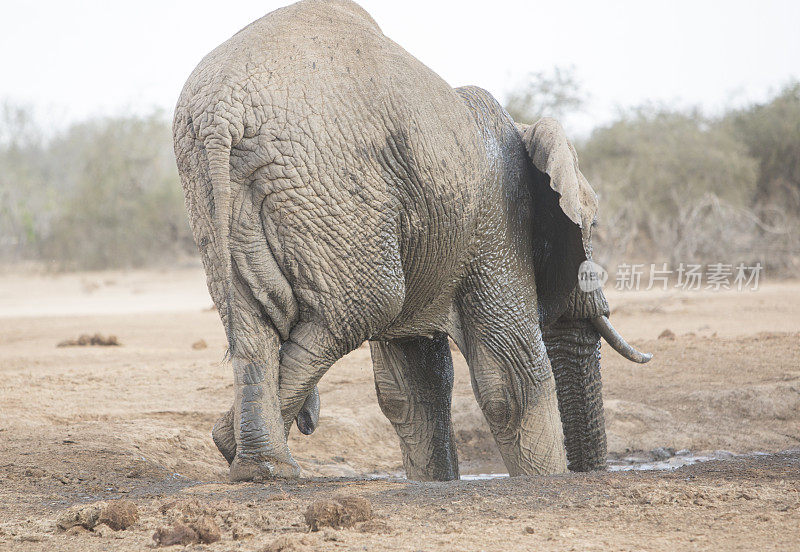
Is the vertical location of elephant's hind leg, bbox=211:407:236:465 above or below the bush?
below

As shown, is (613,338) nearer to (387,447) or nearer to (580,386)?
(580,386)

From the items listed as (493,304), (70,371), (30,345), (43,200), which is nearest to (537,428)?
(493,304)

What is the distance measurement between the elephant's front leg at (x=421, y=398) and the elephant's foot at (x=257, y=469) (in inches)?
55.6

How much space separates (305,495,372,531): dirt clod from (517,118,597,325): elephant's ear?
1802mm

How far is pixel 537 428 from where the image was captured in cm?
446

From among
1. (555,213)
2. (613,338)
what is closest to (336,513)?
(555,213)

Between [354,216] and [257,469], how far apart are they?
109cm

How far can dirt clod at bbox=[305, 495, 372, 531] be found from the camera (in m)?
2.99

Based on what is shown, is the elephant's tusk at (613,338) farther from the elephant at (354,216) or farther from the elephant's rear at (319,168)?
the elephant's rear at (319,168)

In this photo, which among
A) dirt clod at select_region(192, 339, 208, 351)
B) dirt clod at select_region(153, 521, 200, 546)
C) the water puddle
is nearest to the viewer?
dirt clod at select_region(153, 521, 200, 546)

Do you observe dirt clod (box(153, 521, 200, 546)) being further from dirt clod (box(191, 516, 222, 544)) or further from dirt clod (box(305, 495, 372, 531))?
dirt clod (box(305, 495, 372, 531))

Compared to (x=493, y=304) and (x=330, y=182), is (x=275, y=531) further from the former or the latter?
(x=493, y=304)

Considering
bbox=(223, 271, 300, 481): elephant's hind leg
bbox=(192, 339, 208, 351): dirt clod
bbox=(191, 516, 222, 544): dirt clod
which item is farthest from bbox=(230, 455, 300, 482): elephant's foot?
bbox=(192, 339, 208, 351): dirt clod

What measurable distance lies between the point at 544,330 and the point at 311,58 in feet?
7.46
